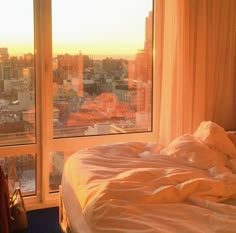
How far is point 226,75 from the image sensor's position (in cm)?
336

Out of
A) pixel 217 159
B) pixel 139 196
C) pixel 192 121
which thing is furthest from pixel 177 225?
pixel 192 121

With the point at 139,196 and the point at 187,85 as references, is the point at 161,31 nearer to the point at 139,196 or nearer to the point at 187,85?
the point at 187,85

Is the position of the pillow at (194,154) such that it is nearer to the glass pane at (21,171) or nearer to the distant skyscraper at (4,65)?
the glass pane at (21,171)

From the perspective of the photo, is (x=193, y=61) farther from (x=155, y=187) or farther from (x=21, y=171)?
(x=21, y=171)

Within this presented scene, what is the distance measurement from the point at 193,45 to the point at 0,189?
6.65 ft

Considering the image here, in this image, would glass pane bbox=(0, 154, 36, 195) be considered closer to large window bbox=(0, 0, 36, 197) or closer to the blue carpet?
large window bbox=(0, 0, 36, 197)

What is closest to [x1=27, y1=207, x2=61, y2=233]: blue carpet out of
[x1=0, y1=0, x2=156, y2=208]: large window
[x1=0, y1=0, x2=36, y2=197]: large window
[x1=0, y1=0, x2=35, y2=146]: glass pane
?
[x1=0, y1=0, x2=156, y2=208]: large window

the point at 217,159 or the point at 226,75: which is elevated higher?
the point at 226,75

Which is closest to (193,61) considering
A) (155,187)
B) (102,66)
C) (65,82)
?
(102,66)

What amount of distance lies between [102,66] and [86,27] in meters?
0.38

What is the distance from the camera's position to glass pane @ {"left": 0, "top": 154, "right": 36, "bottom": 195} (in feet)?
10.4

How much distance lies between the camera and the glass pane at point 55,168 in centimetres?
328

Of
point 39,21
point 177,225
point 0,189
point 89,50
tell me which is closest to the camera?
point 177,225

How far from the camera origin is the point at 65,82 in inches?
125
